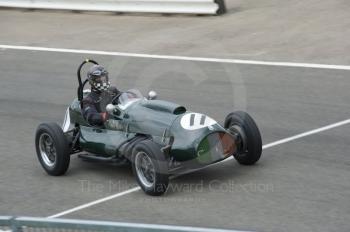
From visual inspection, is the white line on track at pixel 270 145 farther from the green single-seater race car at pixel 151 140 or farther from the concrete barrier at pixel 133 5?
the concrete barrier at pixel 133 5

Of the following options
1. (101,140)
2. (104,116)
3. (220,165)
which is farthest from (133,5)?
(220,165)

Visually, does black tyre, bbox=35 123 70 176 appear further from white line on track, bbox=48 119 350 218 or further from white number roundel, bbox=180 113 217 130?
white number roundel, bbox=180 113 217 130

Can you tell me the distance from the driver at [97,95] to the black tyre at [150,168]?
1.25 metres

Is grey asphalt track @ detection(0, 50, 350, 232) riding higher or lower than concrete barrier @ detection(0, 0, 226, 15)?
lower

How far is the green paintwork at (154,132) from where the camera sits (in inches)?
374

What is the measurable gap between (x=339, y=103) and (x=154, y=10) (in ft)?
28.6

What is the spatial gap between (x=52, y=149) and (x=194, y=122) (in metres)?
2.18

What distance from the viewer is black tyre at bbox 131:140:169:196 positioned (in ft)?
30.2

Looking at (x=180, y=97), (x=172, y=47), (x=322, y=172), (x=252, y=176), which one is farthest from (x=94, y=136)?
(x=172, y=47)

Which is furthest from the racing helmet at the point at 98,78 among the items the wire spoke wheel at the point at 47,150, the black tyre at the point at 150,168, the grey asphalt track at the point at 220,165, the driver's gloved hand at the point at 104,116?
the black tyre at the point at 150,168

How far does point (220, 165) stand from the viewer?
10492 millimetres

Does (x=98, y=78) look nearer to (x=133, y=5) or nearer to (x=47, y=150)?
(x=47, y=150)

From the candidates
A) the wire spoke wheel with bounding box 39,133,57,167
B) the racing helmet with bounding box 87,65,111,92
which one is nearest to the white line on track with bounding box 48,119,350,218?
the wire spoke wheel with bounding box 39,133,57,167

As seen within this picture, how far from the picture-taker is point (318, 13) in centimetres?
1906
